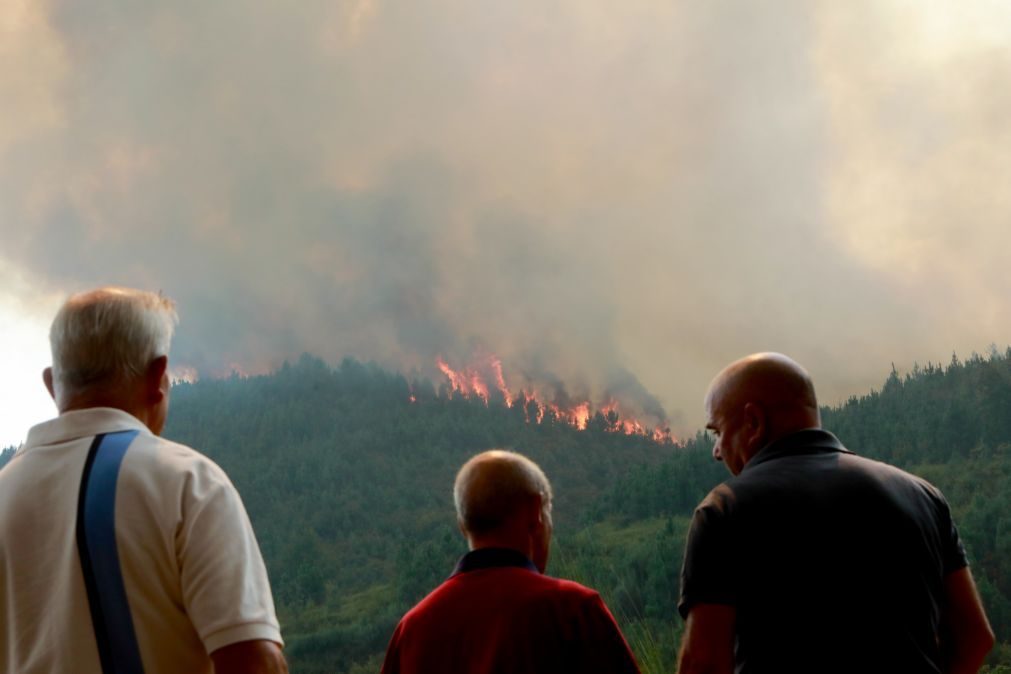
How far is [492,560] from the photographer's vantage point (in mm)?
1742

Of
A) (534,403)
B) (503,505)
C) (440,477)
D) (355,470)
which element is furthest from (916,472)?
(355,470)

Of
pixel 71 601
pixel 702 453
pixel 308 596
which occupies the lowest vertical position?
pixel 308 596

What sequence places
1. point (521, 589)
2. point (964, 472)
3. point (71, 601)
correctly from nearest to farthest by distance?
point (71, 601) → point (521, 589) → point (964, 472)

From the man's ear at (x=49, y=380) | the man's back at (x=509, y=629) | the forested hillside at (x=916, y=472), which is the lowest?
the forested hillside at (x=916, y=472)

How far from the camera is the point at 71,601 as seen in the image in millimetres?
1154

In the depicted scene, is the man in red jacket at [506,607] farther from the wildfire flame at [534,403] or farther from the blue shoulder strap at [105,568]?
the wildfire flame at [534,403]

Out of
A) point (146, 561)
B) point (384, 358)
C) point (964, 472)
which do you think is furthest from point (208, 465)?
point (384, 358)

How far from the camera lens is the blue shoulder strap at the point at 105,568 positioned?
114 cm

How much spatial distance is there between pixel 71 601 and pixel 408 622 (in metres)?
0.70

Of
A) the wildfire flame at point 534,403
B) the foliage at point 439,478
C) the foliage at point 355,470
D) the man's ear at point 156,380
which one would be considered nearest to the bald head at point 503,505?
the man's ear at point 156,380

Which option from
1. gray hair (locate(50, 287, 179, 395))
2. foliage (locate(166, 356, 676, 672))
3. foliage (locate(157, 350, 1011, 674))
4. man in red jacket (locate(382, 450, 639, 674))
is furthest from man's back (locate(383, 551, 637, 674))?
foliage (locate(166, 356, 676, 672))

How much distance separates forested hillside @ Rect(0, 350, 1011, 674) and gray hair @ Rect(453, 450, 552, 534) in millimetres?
2832

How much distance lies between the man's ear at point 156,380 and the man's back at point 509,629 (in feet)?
1.96

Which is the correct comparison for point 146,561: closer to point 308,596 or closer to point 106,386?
point 106,386
